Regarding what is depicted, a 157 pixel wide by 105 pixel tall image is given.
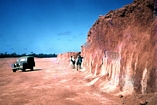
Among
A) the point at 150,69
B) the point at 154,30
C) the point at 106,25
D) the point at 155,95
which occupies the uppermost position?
the point at 106,25

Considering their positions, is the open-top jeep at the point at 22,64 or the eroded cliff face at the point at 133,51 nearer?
the eroded cliff face at the point at 133,51

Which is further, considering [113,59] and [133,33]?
[113,59]

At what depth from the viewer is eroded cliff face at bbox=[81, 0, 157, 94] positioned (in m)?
6.92

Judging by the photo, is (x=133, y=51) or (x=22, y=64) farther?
(x=22, y=64)

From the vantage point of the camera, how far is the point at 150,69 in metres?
6.70

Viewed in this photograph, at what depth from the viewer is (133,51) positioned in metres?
8.17

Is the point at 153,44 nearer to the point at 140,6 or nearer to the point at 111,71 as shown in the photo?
the point at 140,6

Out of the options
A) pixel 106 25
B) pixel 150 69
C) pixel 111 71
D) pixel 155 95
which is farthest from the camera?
pixel 106 25

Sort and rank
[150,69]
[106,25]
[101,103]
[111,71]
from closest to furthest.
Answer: [150,69]
[101,103]
[111,71]
[106,25]

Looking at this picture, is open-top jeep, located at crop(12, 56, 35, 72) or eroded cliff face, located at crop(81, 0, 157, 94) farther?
open-top jeep, located at crop(12, 56, 35, 72)

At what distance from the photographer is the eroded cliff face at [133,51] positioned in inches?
272

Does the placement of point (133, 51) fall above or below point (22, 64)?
above

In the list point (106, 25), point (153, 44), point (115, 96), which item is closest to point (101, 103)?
point (115, 96)

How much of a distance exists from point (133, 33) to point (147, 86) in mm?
2978
